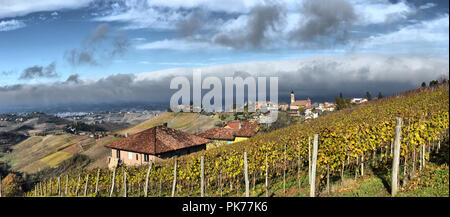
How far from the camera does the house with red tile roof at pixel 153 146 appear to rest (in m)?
29.1

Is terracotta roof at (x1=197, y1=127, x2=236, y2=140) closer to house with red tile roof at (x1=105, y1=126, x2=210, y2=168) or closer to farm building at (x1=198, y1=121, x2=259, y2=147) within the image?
farm building at (x1=198, y1=121, x2=259, y2=147)

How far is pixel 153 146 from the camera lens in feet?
96.6

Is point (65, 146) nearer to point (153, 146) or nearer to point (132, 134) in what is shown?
point (132, 134)

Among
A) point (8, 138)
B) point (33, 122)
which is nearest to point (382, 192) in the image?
point (8, 138)

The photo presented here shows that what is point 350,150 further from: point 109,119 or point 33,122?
point 33,122

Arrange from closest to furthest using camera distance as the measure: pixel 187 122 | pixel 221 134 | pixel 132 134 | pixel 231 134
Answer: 1. pixel 132 134
2. pixel 231 134
3. pixel 221 134
4. pixel 187 122

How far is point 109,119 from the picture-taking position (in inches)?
5581

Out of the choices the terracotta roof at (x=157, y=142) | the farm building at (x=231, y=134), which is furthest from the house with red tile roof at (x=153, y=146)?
the farm building at (x=231, y=134)

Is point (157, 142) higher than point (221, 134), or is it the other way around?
point (157, 142)

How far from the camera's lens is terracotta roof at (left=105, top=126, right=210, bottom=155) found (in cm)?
2947

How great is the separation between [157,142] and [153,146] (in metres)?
1.05

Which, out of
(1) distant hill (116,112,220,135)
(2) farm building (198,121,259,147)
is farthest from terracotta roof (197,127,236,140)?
(1) distant hill (116,112,220,135)

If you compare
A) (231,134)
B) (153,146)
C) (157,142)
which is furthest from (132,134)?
(153,146)
